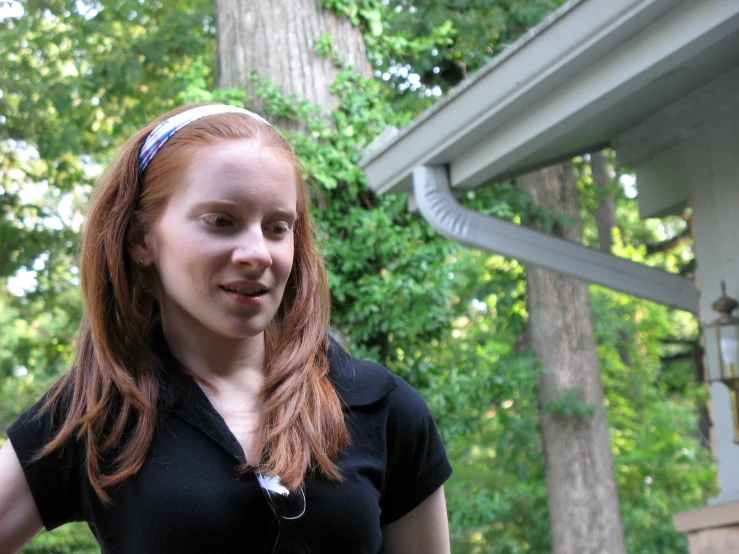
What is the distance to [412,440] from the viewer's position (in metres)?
1.59

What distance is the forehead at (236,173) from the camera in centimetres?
145

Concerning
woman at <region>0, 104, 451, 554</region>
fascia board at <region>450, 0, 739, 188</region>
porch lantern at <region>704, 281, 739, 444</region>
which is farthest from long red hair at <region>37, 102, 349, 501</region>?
porch lantern at <region>704, 281, 739, 444</region>

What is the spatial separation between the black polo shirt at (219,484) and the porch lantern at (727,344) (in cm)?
234

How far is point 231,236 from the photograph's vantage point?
143 centimetres

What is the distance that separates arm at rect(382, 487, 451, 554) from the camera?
1.61 meters

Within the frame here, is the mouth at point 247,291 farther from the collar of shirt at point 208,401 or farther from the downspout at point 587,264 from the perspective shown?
the downspout at point 587,264

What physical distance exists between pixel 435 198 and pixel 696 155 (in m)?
1.04

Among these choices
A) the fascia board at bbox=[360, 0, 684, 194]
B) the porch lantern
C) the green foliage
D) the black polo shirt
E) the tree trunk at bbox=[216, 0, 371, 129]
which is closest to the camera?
the black polo shirt

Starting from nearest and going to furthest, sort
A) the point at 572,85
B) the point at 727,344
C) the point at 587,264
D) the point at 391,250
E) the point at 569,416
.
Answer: the point at 572,85
the point at 727,344
the point at 587,264
the point at 391,250
the point at 569,416

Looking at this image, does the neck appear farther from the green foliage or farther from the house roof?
the green foliage

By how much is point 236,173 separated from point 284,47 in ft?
14.0

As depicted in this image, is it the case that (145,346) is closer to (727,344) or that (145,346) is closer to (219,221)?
(219,221)

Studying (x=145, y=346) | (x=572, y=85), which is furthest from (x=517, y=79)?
(x=145, y=346)

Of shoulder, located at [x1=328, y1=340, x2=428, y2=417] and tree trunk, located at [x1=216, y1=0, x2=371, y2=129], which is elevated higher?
tree trunk, located at [x1=216, y1=0, x2=371, y2=129]
